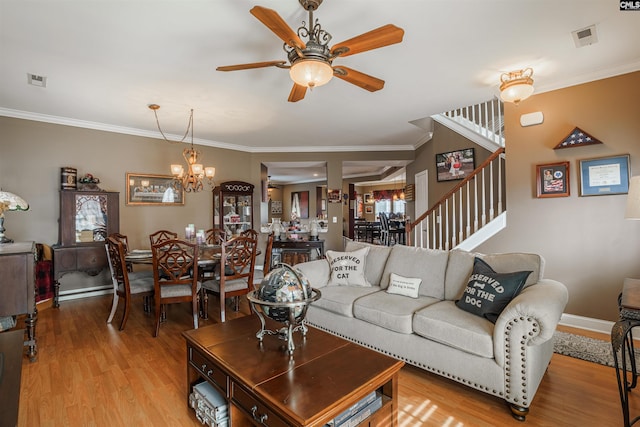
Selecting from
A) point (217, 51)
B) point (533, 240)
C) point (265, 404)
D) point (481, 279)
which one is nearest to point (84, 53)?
point (217, 51)

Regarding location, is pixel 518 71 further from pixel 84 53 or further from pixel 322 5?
pixel 84 53

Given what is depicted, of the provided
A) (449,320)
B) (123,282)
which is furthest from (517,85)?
(123,282)

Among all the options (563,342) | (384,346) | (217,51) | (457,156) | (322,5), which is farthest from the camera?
(457,156)

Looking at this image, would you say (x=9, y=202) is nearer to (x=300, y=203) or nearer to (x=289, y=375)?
(x=289, y=375)

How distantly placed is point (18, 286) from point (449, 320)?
3517 millimetres

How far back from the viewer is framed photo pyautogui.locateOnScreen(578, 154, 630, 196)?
3.10 m

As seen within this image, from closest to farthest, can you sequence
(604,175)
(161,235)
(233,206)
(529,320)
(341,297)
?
1. (529,320)
2. (341,297)
3. (604,175)
4. (161,235)
5. (233,206)

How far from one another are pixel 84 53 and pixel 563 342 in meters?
5.10

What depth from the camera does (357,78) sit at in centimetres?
234

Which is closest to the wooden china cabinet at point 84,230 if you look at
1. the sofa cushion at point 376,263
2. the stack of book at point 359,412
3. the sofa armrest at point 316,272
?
the sofa armrest at point 316,272

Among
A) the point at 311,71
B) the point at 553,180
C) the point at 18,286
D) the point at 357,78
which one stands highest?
the point at 357,78

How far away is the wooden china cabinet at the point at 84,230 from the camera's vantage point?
4254mm

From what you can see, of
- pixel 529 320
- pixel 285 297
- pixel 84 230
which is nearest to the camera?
pixel 285 297

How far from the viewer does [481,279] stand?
2377 millimetres
